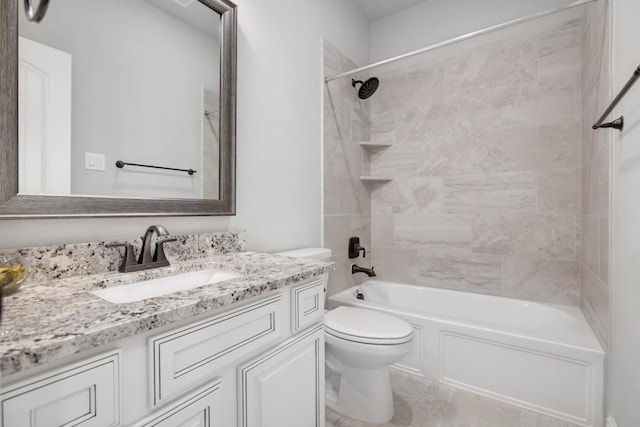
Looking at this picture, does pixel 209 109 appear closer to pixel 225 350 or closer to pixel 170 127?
pixel 170 127

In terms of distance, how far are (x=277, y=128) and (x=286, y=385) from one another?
4.25ft

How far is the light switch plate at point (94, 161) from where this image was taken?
0.97m

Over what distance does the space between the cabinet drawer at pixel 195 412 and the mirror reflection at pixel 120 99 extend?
0.72 meters

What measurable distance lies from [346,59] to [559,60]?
143 centimetres

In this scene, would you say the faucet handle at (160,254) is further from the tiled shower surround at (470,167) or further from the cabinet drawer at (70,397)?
the tiled shower surround at (470,167)

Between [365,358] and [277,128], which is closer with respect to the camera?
[365,358]

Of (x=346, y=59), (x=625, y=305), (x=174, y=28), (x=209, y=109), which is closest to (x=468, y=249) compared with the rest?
(x=625, y=305)

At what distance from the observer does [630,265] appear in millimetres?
1052

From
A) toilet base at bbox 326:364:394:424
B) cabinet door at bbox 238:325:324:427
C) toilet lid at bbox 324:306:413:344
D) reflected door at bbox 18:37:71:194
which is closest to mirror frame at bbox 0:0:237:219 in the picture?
reflected door at bbox 18:37:71:194

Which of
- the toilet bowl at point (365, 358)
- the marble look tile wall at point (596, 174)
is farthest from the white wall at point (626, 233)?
the toilet bowl at point (365, 358)

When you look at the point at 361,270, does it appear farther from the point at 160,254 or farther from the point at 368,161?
the point at 160,254

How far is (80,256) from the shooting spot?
3.01ft

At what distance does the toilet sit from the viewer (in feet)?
4.61

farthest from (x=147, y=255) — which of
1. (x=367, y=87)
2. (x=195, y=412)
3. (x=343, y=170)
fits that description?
(x=367, y=87)
